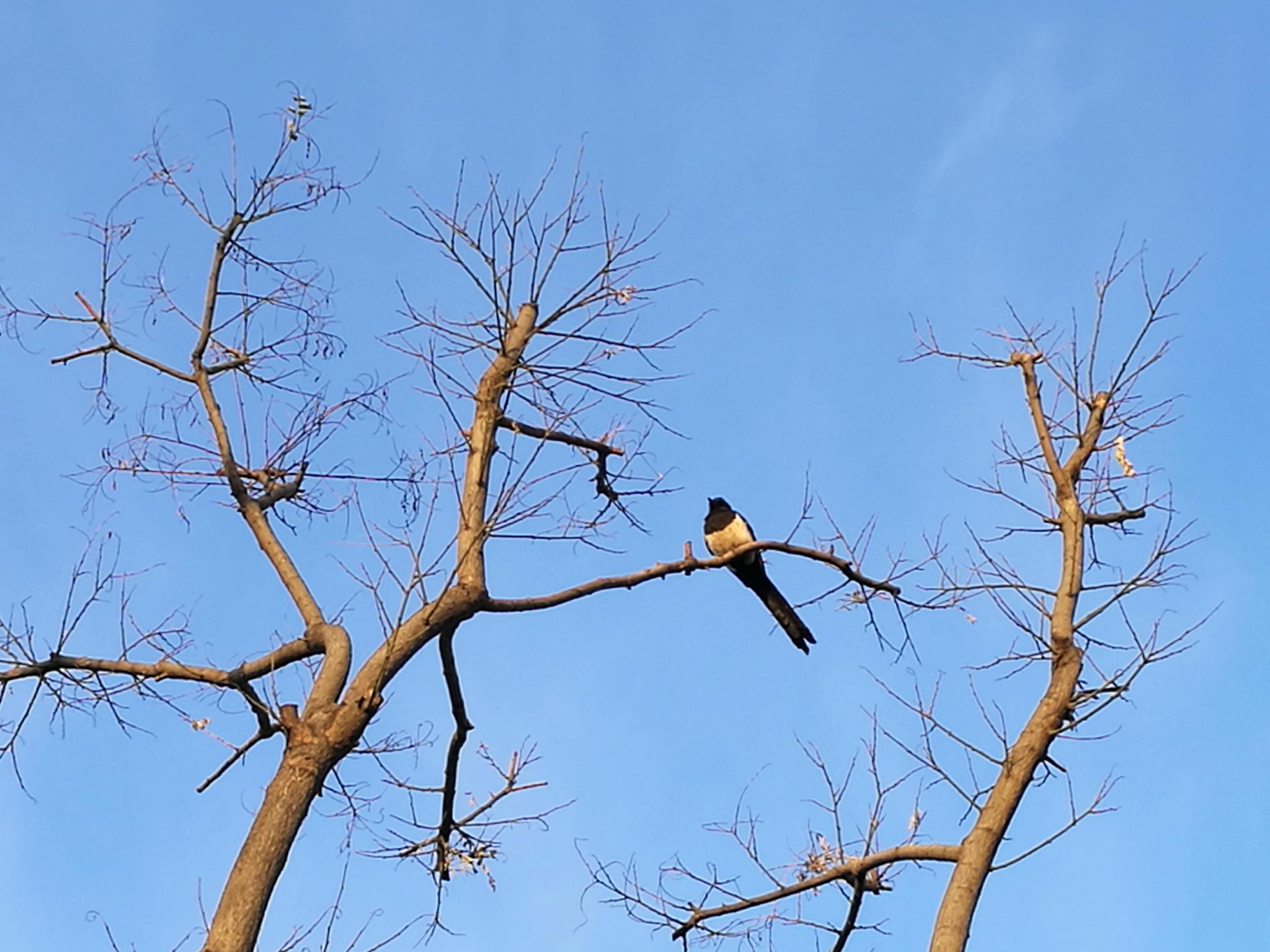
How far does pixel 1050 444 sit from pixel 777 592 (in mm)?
1641

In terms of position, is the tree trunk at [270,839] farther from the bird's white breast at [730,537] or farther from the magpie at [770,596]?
the bird's white breast at [730,537]

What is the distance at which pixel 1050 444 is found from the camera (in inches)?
198

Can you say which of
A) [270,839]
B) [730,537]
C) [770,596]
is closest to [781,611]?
[770,596]

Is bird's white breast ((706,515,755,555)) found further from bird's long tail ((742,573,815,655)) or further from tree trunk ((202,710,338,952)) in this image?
tree trunk ((202,710,338,952))

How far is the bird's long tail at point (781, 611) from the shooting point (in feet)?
20.4

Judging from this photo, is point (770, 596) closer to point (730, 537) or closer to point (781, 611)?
point (781, 611)

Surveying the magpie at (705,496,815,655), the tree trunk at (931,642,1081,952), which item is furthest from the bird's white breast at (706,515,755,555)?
the tree trunk at (931,642,1081,952)

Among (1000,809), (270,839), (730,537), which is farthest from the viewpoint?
(730,537)

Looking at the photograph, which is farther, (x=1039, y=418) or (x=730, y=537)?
(x=730, y=537)

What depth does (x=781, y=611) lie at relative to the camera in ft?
20.8

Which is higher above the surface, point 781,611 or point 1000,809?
point 781,611

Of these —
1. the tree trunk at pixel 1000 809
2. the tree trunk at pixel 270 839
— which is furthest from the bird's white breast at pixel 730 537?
the tree trunk at pixel 270 839

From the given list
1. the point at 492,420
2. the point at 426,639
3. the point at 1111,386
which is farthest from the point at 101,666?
the point at 1111,386

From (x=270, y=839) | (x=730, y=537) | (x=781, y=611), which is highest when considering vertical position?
(x=730, y=537)
